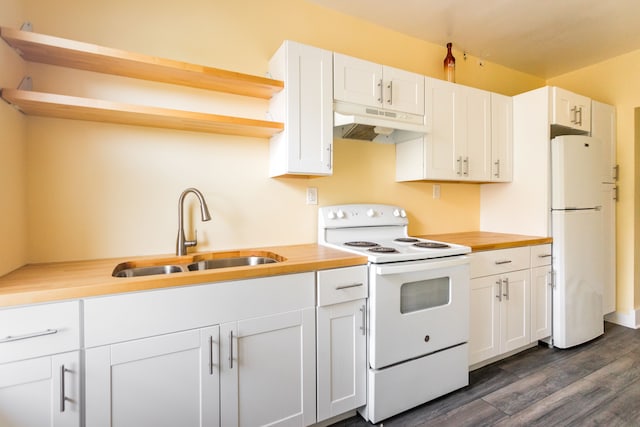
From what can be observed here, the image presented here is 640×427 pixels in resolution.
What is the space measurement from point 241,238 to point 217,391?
0.86 metres

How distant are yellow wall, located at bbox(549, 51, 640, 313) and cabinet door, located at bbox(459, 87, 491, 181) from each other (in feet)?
4.90

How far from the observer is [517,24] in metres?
2.38

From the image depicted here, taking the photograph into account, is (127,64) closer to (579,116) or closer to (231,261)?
(231,261)

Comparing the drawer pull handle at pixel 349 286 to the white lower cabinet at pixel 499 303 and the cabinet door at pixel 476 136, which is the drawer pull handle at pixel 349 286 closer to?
the white lower cabinet at pixel 499 303

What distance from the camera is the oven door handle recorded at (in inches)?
61.6

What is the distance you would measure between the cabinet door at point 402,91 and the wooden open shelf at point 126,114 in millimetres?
823

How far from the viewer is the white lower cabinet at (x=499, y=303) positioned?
6.84 feet

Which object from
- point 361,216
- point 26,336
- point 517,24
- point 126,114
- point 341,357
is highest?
point 517,24

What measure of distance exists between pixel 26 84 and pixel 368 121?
1.70m

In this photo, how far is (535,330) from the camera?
93.8 inches

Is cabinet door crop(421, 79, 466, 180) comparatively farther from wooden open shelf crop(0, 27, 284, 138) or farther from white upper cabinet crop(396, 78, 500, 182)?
wooden open shelf crop(0, 27, 284, 138)

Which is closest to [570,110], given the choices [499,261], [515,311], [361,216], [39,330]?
[499,261]

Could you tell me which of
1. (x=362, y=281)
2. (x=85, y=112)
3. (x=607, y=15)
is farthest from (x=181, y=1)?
(x=607, y=15)

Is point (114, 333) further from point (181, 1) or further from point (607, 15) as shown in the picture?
point (607, 15)
